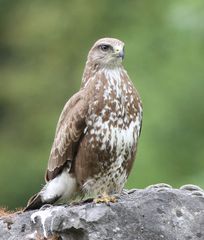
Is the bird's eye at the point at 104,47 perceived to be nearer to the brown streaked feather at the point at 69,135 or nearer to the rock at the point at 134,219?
the brown streaked feather at the point at 69,135

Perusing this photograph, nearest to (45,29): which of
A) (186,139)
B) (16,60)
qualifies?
(16,60)

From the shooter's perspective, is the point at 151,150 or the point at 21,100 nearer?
the point at 151,150

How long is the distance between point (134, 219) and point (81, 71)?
14.4 meters

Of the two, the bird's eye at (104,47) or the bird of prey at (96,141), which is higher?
the bird's eye at (104,47)

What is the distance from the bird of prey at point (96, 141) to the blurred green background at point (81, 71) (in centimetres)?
481

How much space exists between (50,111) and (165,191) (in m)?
16.2

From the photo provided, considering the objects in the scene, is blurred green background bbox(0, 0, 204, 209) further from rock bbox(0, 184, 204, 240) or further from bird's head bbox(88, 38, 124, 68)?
rock bbox(0, 184, 204, 240)

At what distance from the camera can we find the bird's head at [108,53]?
1083cm

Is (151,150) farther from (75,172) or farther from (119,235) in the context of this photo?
(119,235)

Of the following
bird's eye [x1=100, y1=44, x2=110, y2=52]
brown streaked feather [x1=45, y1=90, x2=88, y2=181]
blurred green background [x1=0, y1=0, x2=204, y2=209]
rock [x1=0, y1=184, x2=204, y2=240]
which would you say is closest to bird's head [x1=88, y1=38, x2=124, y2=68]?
bird's eye [x1=100, y1=44, x2=110, y2=52]

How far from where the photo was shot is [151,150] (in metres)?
18.0

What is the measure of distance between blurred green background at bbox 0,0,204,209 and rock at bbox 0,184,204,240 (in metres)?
5.74

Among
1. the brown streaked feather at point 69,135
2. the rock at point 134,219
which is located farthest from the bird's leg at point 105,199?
the brown streaked feather at point 69,135

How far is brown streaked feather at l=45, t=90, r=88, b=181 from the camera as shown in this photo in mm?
10562
